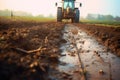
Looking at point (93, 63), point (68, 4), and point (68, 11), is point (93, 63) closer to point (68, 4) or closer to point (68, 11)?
point (68, 11)

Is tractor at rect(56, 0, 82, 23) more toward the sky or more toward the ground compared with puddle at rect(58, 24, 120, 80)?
more toward the sky

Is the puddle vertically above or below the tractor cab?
below

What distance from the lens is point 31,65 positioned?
14.0 ft

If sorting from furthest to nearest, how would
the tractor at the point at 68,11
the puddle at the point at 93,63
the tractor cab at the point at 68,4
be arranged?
1. the tractor cab at the point at 68,4
2. the tractor at the point at 68,11
3. the puddle at the point at 93,63

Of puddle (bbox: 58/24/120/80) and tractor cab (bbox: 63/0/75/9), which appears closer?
puddle (bbox: 58/24/120/80)

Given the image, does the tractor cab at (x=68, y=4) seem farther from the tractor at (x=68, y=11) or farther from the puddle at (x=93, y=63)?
the puddle at (x=93, y=63)

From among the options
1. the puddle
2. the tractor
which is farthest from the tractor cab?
the puddle

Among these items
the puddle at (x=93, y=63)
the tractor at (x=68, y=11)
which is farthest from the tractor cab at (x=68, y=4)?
the puddle at (x=93, y=63)

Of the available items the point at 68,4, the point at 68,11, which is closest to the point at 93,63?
the point at 68,11

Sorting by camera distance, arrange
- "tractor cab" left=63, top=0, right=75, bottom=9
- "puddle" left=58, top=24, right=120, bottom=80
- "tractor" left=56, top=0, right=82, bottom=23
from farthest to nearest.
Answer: "tractor cab" left=63, top=0, right=75, bottom=9 < "tractor" left=56, top=0, right=82, bottom=23 < "puddle" left=58, top=24, right=120, bottom=80

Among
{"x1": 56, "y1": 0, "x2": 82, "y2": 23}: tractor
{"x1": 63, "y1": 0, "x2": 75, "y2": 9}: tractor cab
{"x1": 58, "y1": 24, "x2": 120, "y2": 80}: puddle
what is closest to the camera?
{"x1": 58, "y1": 24, "x2": 120, "y2": 80}: puddle

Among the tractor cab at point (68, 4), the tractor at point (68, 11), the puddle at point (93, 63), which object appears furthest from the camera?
the tractor cab at point (68, 4)

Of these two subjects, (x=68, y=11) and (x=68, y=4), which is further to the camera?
(x=68, y=4)

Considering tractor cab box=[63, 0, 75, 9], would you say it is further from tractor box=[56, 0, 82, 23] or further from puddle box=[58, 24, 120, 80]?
puddle box=[58, 24, 120, 80]
